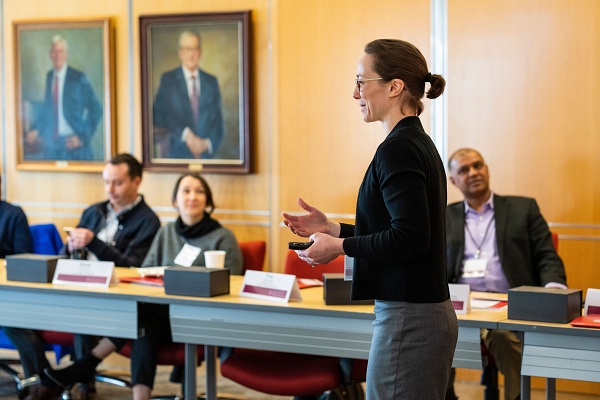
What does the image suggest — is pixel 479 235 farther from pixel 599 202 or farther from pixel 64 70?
pixel 64 70

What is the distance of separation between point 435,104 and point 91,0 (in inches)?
111

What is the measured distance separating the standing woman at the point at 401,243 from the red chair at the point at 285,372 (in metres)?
1.35

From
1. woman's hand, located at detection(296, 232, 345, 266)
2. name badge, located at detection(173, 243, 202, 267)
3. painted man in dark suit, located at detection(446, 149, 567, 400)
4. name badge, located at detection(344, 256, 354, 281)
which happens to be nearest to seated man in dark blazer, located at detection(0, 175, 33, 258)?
name badge, located at detection(173, 243, 202, 267)

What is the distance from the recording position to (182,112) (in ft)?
21.4

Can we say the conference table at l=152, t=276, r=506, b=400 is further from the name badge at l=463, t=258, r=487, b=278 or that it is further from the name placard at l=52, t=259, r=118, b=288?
the name badge at l=463, t=258, r=487, b=278

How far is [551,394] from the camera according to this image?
355cm

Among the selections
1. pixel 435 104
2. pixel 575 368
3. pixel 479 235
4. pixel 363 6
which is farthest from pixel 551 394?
pixel 363 6

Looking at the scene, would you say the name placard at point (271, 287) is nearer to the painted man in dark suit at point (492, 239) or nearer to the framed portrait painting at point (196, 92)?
the painted man in dark suit at point (492, 239)

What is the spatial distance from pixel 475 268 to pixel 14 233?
281cm

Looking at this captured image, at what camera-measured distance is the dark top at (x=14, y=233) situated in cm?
556

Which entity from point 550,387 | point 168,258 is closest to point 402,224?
point 550,387

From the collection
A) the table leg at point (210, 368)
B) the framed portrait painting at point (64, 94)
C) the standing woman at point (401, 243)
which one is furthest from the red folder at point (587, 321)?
the framed portrait painting at point (64, 94)

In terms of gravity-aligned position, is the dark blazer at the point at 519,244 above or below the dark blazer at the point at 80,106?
below

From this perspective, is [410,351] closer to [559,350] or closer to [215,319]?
[559,350]
